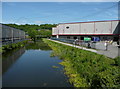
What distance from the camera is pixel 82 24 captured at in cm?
5897

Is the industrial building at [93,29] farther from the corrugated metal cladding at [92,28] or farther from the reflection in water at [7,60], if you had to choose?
the reflection in water at [7,60]

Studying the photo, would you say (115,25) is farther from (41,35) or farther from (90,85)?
(41,35)

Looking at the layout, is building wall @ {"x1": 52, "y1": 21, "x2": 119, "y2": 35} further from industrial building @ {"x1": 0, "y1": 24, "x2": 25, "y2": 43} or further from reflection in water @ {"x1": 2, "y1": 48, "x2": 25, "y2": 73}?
reflection in water @ {"x1": 2, "y1": 48, "x2": 25, "y2": 73}

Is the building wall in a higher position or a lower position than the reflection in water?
higher

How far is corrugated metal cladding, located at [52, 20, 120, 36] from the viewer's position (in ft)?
167

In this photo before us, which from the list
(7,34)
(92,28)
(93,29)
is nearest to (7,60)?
(7,34)

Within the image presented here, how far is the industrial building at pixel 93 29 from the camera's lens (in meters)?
50.9

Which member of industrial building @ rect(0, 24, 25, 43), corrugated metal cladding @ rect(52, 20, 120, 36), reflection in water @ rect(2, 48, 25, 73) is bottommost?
reflection in water @ rect(2, 48, 25, 73)

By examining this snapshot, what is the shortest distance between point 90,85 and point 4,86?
5224 mm

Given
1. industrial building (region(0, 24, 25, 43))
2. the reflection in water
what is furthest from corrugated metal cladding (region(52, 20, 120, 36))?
the reflection in water

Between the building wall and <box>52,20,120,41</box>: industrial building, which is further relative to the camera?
the building wall

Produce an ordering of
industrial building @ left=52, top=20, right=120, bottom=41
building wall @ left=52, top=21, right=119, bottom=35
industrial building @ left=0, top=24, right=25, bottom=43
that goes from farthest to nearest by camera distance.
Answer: building wall @ left=52, top=21, right=119, bottom=35 → industrial building @ left=52, top=20, right=120, bottom=41 → industrial building @ left=0, top=24, right=25, bottom=43

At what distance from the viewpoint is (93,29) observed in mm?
55594

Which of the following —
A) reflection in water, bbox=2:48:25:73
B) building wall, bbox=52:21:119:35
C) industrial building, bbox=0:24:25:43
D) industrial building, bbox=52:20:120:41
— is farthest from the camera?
building wall, bbox=52:21:119:35
